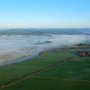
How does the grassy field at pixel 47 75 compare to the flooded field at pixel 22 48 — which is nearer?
the grassy field at pixel 47 75

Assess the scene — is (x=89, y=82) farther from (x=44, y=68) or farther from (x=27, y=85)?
(x=44, y=68)

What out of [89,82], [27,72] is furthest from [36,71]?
[89,82]

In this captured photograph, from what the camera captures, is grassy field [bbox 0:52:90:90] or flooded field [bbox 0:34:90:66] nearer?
grassy field [bbox 0:52:90:90]

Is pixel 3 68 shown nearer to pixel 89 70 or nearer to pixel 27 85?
pixel 27 85

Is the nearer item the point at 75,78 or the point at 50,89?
the point at 50,89

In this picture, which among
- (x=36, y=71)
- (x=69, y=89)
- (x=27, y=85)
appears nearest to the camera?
(x=69, y=89)

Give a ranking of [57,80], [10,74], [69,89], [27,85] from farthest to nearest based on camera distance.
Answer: [10,74]
[57,80]
[27,85]
[69,89]

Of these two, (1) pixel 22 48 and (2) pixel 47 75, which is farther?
(1) pixel 22 48
